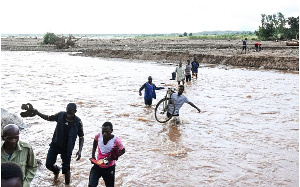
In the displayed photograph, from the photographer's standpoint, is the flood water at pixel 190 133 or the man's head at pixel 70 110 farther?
the flood water at pixel 190 133

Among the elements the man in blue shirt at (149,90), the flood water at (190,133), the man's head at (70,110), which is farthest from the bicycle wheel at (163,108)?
the man's head at (70,110)

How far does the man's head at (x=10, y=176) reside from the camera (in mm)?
2260

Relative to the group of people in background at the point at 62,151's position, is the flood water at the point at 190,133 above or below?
below

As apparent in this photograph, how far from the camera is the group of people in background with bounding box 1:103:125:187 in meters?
3.46

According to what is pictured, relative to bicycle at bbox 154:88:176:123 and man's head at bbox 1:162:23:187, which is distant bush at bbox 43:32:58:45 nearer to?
Answer: bicycle at bbox 154:88:176:123

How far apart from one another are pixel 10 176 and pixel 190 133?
7.65 metres

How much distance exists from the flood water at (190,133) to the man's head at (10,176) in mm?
3895

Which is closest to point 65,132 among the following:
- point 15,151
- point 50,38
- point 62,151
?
point 62,151

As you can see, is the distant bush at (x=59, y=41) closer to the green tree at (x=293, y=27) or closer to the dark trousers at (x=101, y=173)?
the green tree at (x=293, y=27)

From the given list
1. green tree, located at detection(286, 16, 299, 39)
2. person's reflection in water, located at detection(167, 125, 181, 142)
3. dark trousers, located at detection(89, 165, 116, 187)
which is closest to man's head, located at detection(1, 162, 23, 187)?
dark trousers, located at detection(89, 165, 116, 187)

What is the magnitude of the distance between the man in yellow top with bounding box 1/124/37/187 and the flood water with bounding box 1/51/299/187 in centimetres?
252

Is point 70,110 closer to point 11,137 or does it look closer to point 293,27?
point 11,137

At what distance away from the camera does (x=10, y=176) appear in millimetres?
2281

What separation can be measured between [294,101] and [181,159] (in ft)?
30.6
